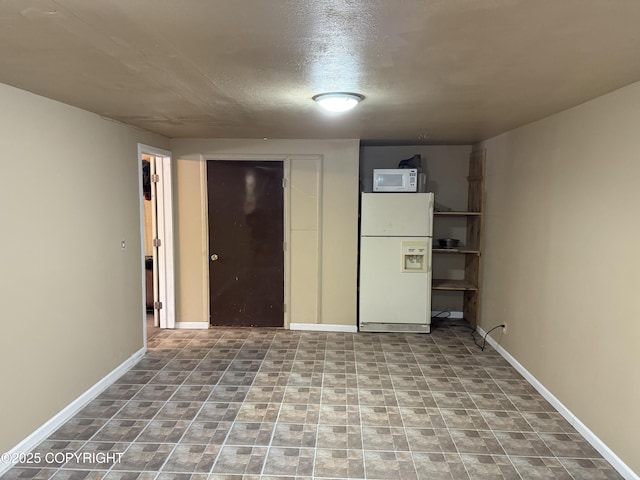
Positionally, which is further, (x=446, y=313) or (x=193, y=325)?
(x=446, y=313)

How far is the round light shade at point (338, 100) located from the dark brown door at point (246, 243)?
2.22m

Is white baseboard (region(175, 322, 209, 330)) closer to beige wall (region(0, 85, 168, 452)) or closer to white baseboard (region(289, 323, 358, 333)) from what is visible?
white baseboard (region(289, 323, 358, 333))

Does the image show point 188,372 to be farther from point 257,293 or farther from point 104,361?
point 257,293

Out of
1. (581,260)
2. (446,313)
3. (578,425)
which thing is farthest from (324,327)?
(581,260)

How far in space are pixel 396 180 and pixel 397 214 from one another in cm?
39

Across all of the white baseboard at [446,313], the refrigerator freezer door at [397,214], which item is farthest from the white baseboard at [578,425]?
the refrigerator freezer door at [397,214]

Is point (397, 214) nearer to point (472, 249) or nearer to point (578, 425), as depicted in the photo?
point (472, 249)

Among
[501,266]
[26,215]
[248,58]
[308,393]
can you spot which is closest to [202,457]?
[308,393]

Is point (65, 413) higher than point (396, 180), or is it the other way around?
point (396, 180)

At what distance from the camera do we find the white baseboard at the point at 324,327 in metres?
4.97

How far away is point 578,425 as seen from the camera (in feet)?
9.25

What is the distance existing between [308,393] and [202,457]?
3.46ft

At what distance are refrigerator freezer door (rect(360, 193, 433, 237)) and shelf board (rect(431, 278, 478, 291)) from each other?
688 mm

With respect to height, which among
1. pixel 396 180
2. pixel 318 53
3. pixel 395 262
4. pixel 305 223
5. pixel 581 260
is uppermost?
pixel 318 53
